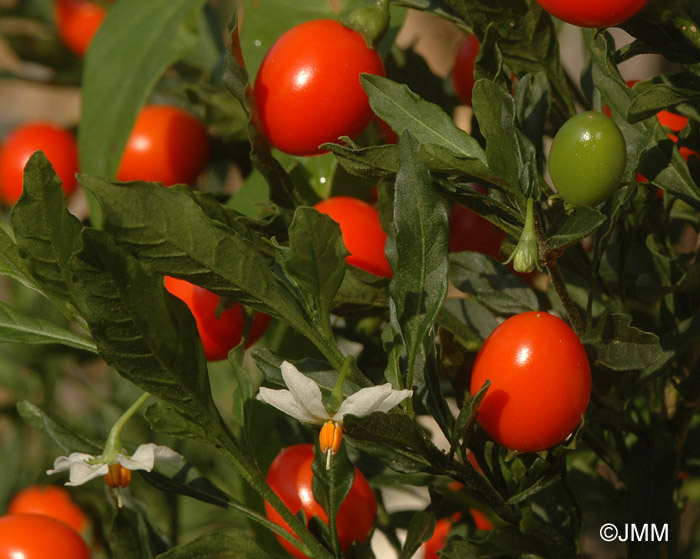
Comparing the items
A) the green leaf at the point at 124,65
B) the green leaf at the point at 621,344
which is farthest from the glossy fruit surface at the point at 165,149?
the green leaf at the point at 621,344

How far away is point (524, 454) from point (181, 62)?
639mm

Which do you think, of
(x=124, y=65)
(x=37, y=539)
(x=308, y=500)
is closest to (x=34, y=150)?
(x=124, y=65)

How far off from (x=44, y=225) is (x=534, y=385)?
0.25 meters

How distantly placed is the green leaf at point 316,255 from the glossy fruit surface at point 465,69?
26cm

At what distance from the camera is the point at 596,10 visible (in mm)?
430

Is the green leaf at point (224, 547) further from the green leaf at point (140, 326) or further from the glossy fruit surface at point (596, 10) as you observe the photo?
the glossy fruit surface at point (596, 10)

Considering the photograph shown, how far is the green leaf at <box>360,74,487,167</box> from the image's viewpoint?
17.4 inches

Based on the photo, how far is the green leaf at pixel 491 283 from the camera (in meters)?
0.54

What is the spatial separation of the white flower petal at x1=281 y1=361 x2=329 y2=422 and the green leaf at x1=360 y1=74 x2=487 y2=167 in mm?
136

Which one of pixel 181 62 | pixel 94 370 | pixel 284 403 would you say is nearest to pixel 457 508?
pixel 284 403

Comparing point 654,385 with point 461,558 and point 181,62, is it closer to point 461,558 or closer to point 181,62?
point 461,558

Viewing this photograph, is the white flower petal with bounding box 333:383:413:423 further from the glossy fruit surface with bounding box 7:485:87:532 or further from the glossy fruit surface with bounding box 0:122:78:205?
the glossy fruit surface with bounding box 0:122:78:205

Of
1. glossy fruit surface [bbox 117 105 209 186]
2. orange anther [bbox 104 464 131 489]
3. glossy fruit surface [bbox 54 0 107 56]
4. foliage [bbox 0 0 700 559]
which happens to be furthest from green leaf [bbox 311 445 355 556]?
glossy fruit surface [bbox 54 0 107 56]

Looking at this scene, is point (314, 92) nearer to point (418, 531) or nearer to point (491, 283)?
point (491, 283)
